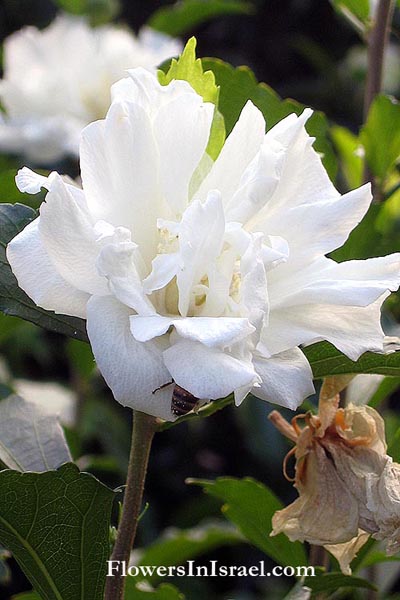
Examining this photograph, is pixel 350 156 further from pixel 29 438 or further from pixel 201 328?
pixel 201 328

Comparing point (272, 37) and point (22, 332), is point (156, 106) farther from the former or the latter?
point (272, 37)

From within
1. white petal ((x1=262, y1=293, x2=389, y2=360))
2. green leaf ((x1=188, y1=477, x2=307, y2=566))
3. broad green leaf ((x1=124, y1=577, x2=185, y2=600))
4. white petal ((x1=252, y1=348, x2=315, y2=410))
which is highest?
white petal ((x1=262, y1=293, x2=389, y2=360))

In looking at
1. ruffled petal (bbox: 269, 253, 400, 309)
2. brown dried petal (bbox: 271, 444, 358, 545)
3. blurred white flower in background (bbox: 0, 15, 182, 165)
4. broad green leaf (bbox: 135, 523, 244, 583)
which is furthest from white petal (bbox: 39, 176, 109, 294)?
blurred white flower in background (bbox: 0, 15, 182, 165)

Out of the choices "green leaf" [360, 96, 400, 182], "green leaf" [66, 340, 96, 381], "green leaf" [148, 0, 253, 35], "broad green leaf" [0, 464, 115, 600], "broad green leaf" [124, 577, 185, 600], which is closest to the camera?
"broad green leaf" [0, 464, 115, 600]

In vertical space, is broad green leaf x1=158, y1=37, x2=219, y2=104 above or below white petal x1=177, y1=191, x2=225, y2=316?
above

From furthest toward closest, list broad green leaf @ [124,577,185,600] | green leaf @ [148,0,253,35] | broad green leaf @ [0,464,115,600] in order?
green leaf @ [148,0,253,35] → broad green leaf @ [124,577,185,600] → broad green leaf @ [0,464,115,600]

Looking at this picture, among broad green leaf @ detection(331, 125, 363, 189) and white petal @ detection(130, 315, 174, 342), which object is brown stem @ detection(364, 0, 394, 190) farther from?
white petal @ detection(130, 315, 174, 342)
